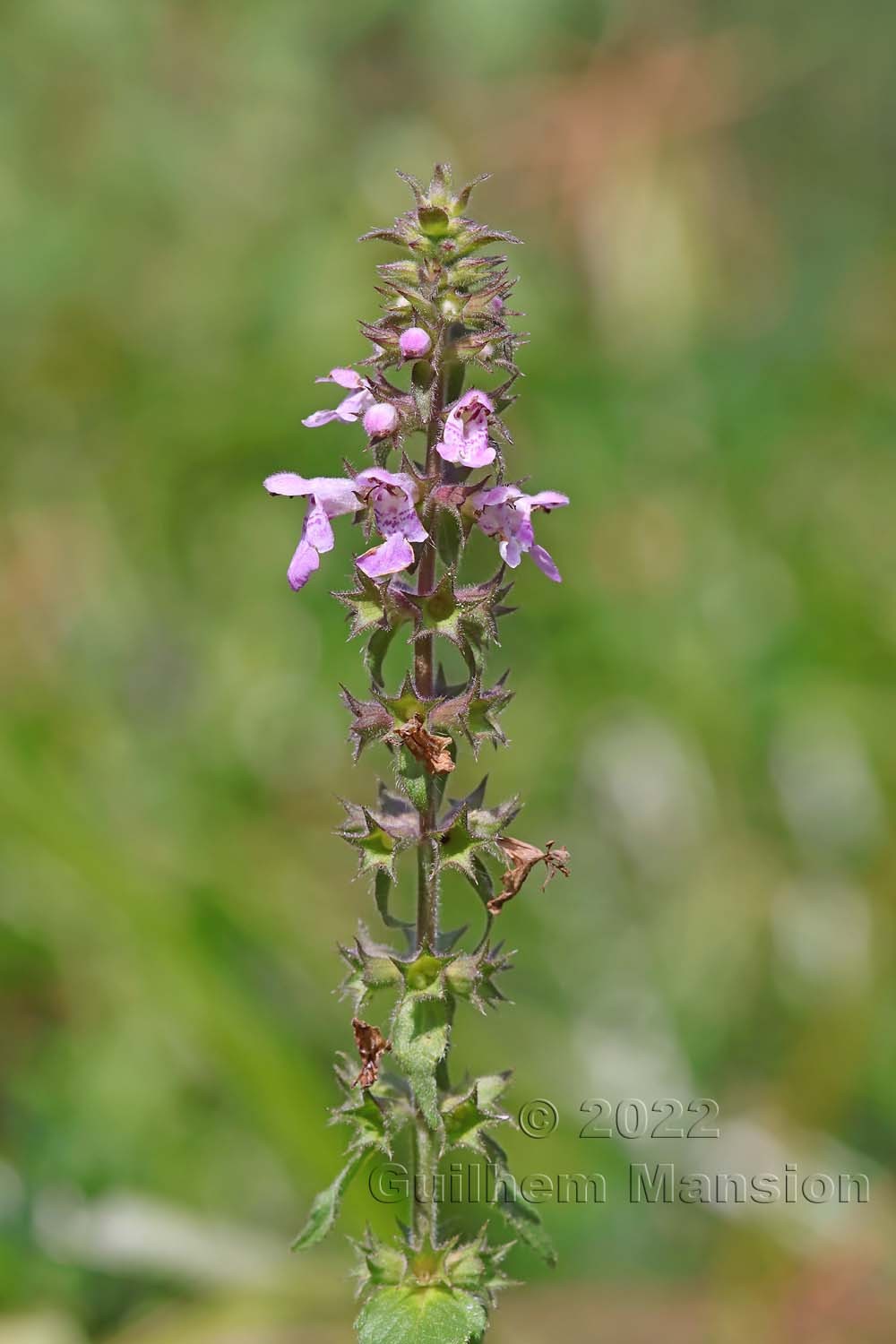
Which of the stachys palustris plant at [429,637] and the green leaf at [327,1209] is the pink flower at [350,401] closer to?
the stachys palustris plant at [429,637]

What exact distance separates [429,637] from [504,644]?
4300 mm

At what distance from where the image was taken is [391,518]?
75.2 inches

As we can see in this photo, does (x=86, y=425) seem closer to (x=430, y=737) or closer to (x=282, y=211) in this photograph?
(x=282, y=211)

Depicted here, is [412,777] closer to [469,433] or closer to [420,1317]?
[469,433]

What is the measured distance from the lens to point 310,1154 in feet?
12.2

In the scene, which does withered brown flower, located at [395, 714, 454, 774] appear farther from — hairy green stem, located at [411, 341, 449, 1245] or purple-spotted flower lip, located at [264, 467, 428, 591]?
purple-spotted flower lip, located at [264, 467, 428, 591]

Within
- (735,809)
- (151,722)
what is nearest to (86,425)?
(151,722)

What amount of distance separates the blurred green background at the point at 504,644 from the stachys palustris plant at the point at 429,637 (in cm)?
172

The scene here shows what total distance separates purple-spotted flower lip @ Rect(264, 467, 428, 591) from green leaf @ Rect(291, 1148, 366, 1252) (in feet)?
2.79

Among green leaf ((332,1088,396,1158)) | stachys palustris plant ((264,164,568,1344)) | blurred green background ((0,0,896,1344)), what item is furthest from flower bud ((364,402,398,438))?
blurred green background ((0,0,896,1344))

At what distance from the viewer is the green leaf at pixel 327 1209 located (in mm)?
2002

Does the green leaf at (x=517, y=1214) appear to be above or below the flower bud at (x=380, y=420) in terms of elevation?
below

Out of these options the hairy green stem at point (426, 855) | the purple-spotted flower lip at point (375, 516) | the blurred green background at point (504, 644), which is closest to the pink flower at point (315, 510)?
the purple-spotted flower lip at point (375, 516)

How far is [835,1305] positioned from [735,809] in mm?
2199
